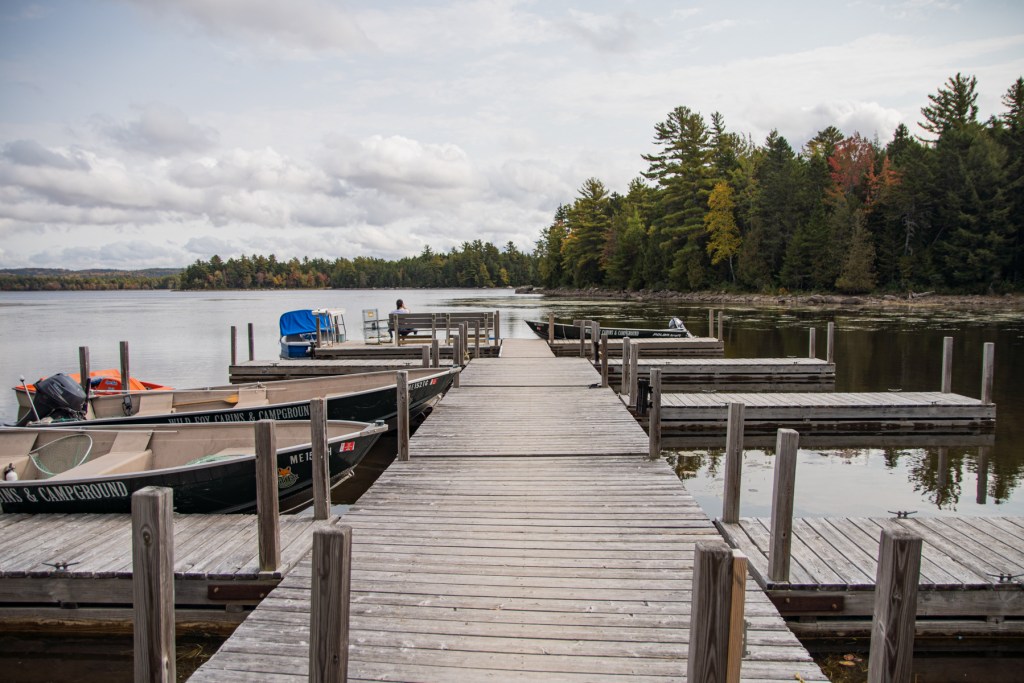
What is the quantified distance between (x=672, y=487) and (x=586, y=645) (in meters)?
3.32

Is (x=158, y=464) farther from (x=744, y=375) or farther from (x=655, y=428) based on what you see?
A: (x=744, y=375)

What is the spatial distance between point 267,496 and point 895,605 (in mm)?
4080

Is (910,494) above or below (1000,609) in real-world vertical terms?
below

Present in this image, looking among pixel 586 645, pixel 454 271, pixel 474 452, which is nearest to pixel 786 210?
pixel 474 452

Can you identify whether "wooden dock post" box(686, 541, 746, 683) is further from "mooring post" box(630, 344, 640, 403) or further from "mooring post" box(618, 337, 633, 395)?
"mooring post" box(618, 337, 633, 395)

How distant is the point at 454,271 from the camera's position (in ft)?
587

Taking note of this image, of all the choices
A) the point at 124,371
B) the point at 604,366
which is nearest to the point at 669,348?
the point at 604,366

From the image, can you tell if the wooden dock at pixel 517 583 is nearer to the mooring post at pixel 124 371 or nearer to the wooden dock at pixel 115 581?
the wooden dock at pixel 115 581

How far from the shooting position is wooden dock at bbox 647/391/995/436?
12.2m

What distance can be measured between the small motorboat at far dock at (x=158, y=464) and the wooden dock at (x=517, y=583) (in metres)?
1.11

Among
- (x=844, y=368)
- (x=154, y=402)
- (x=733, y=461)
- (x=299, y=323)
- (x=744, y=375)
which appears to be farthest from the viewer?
(x=299, y=323)

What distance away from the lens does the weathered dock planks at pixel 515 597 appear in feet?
12.2

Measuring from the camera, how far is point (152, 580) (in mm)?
2822

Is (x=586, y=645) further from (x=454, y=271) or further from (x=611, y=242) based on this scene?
(x=454, y=271)
